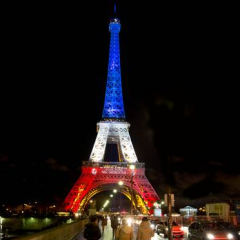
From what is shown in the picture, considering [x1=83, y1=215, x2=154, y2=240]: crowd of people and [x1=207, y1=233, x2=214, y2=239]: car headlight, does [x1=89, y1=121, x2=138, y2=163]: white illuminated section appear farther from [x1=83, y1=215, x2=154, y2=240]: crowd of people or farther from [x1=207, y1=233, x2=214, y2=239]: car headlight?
[x1=83, y1=215, x2=154, y2=240]: crowd of people

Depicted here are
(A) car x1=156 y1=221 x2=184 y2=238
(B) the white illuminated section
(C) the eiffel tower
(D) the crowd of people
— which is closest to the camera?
(D) the crowd of people

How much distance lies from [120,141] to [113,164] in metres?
5.03

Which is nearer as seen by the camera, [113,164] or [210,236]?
[210,236]

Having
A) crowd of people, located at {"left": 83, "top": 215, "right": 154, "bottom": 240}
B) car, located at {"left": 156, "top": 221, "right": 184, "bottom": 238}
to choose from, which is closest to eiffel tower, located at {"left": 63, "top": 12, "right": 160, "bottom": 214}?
car, located at {"left": 156, "top": 221, "right": 184, "bottom": 238}

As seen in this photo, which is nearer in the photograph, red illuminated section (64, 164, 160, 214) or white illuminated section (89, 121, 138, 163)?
red illuminated section (64, 164, 160, 214)

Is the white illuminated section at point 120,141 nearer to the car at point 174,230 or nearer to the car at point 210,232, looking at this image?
the car at point 174,230

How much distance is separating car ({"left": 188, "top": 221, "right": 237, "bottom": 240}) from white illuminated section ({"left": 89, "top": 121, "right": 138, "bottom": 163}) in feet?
181

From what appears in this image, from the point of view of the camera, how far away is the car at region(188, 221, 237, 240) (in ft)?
55.2

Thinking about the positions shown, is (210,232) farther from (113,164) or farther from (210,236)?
(113,164)

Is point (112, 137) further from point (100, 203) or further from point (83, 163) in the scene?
point (100, 203)

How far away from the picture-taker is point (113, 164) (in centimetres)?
7444

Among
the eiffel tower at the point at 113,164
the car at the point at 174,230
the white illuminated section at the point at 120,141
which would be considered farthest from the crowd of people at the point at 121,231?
the white illuminated section at the point at 120,141

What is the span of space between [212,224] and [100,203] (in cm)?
11783

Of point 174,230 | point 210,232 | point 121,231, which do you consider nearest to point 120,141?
point 174,230
